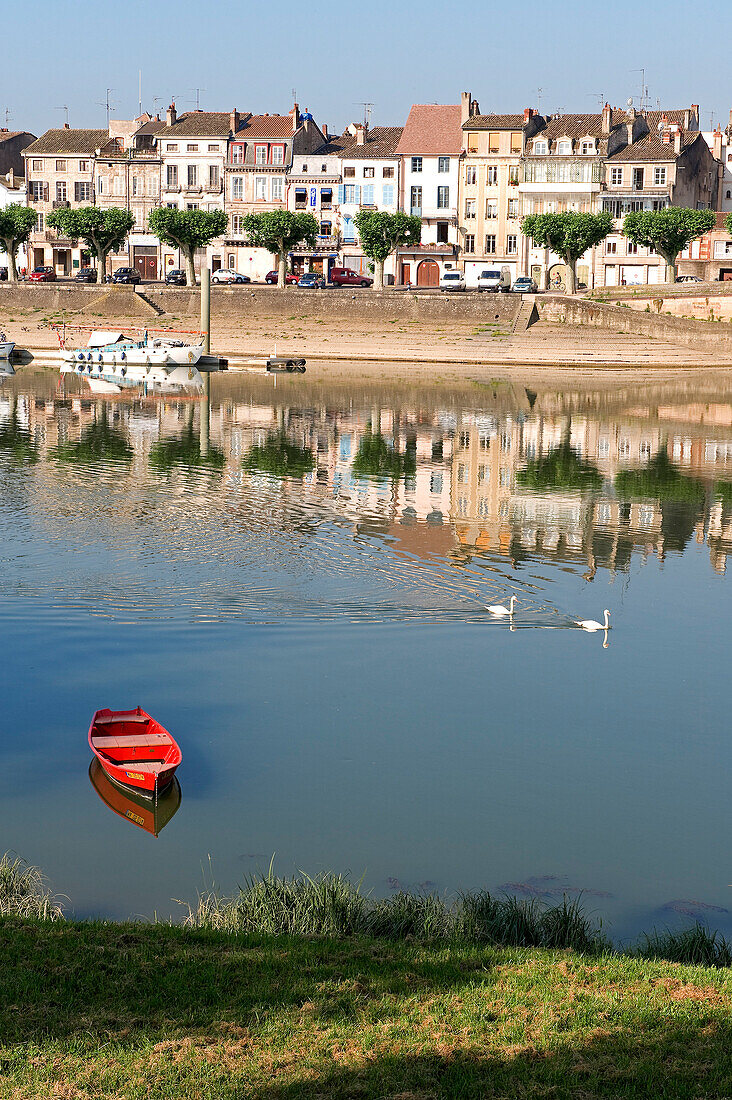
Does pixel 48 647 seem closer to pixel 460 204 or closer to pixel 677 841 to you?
pixel 677 841

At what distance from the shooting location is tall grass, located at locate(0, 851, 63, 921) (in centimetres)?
1170

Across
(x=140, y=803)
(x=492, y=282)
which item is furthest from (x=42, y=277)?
(x=140, y=803)

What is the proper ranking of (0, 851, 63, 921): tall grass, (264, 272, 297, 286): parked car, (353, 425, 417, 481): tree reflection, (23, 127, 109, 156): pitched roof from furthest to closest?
(23, 127, 109, 156): pitched roof, (264, 272, 297, 286): parked car, (353, 425, 417, 481): tree reflection, (0, 851, 63, 921): tall grass

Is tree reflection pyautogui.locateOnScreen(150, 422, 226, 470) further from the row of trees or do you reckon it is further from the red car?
the red car

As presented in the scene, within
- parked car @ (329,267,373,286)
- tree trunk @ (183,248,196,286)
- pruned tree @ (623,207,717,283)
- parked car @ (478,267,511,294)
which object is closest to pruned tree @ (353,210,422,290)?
parked car @ (329,267,373,286)

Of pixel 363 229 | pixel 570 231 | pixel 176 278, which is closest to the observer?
pixel 570 231

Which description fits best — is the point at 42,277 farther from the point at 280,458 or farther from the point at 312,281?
the point at 280,458

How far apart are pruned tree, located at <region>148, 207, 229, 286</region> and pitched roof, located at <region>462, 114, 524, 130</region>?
972 inches

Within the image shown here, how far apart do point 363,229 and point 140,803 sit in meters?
83.6

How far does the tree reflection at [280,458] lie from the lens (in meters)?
40.5

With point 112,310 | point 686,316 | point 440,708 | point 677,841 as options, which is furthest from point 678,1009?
point 112,310

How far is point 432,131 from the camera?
109m

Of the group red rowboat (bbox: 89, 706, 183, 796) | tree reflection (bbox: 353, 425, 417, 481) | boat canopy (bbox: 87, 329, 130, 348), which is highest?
boat canopy (bbox: 87, 329, 130, 348)

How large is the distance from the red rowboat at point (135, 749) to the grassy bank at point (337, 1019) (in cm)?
442
